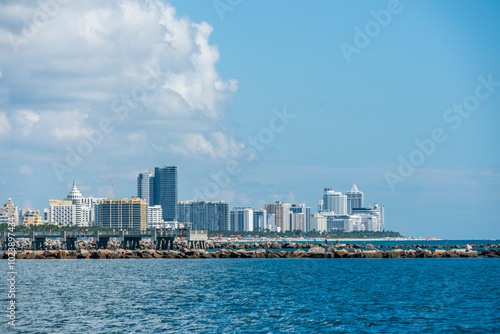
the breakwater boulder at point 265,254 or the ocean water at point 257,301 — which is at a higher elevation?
the ocean water at point 257,301

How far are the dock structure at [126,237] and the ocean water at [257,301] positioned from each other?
235 feet

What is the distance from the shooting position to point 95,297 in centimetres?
6047

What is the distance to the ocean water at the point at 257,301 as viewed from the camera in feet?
145

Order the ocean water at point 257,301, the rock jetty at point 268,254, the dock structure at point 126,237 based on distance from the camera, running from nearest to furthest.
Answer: the ocean water at point 257,301 → the rock jetty at point 268,254 → the dock structure at point 126,237

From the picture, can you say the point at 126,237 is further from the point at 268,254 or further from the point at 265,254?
the point at 268,254

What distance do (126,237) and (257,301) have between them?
117 m

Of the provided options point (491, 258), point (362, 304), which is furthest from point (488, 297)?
point (491, 258)

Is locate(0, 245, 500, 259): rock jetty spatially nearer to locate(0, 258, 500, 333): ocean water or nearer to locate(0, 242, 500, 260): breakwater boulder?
locate(0, 242, 500, 260): breakwater boulder

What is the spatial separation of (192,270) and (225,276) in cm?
1230

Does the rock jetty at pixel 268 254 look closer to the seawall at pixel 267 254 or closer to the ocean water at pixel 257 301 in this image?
the seawall at pixel 267 254

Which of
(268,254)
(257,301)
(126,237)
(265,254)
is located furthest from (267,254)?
(257,301)

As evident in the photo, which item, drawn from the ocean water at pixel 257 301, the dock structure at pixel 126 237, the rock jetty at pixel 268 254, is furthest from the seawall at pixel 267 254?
the ocean water at pixel 257 301

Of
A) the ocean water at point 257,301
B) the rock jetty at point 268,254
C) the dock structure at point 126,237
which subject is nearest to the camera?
the ocean water at point 257,301

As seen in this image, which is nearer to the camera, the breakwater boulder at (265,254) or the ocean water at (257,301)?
the ocean water at (257,301)
